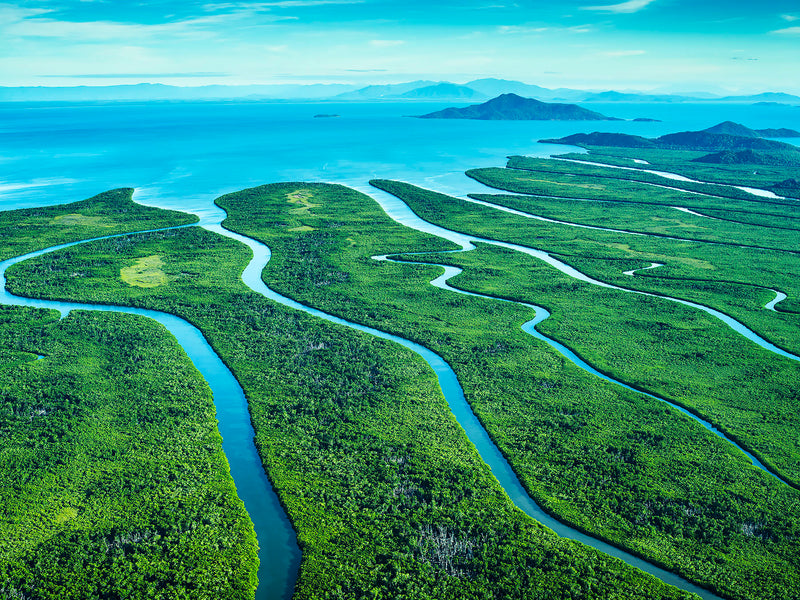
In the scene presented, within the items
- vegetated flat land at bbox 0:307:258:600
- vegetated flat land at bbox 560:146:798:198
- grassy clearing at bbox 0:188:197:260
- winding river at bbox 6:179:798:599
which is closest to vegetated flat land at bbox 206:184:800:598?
winding river at bbox 6:179:798:599

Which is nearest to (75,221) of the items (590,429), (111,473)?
(111,473)

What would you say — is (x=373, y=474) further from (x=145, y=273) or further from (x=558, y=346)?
(x=145, y=273)

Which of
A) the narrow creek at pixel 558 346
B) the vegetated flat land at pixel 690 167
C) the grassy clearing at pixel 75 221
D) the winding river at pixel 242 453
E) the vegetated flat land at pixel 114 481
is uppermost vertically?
the vegetated flat land at pixel 690 167

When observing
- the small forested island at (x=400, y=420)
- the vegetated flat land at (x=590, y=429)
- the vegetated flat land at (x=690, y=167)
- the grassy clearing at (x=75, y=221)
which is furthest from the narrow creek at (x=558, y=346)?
the vegetated flat land at (x=690, y=167)

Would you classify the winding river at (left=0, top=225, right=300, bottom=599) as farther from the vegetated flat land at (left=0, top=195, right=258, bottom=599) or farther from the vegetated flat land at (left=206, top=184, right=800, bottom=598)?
the vegetated flat land at (left=206, top=184, right=800, bottom=598)

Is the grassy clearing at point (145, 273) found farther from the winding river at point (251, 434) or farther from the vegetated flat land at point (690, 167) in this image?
the vegetated flat land at point (690, 167)

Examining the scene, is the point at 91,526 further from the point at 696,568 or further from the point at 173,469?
the point at 696,568
